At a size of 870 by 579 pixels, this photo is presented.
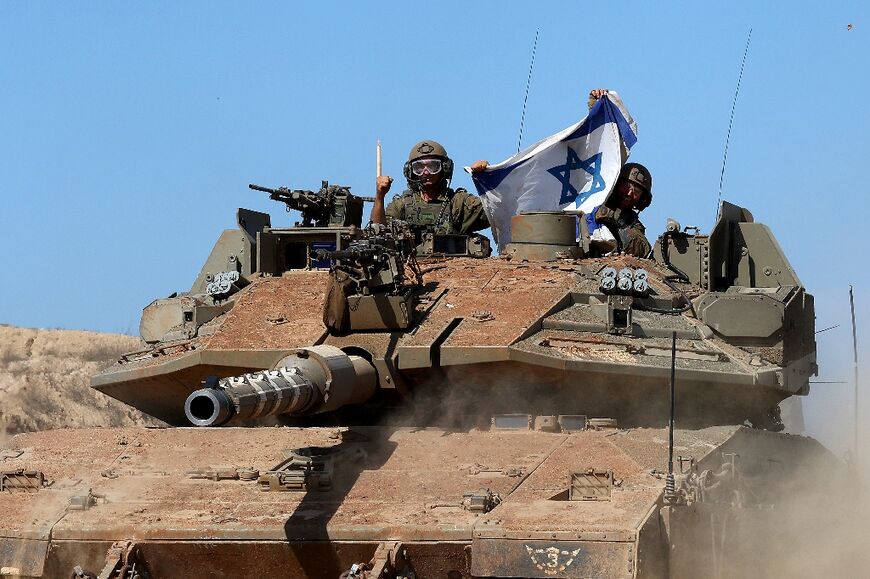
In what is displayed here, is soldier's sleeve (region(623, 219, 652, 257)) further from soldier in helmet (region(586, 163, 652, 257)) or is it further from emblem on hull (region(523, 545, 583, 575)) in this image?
emblem on hull (region(523, 545, 583, 575))

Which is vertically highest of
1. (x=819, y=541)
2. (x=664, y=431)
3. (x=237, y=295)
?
(x=237, y=295)

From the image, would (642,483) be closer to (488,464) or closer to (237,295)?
(488,464)

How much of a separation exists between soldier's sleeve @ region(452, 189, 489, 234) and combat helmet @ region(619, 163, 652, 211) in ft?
5.88

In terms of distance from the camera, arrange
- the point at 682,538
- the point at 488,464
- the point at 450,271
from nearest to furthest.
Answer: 1. the point at 682,538
2. the point at 488,464
3. the point at 450,271

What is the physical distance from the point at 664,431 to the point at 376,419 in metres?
2.59

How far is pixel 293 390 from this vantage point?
12891 millimetres

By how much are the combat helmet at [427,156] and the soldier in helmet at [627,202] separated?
1773 millimetres

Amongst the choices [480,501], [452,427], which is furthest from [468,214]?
[480,501]

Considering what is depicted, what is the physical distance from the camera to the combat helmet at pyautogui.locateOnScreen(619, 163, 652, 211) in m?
19.5

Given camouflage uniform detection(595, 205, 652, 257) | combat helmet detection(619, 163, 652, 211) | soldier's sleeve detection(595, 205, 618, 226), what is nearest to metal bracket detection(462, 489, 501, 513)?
camouflage uniform detection(595, 205, 652, 257)

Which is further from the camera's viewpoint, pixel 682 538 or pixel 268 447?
A: pixel 268 447

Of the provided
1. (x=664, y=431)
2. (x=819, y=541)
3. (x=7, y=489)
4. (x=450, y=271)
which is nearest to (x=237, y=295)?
(x=450, y=271)

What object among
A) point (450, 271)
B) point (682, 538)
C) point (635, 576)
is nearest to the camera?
point (635, 576)

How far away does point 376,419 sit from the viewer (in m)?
14.9
